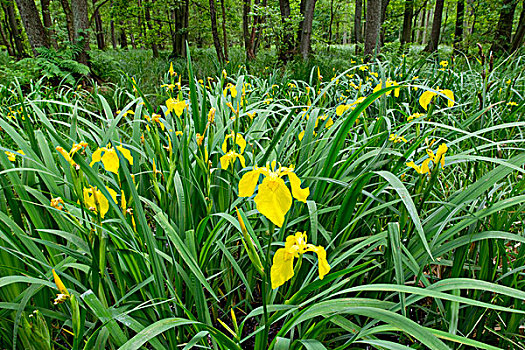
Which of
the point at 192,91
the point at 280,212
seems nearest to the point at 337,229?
the point at 280,212

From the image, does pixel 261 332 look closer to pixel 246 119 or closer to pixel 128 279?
pixel 128 279

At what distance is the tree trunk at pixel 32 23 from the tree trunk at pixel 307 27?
4.71 metres

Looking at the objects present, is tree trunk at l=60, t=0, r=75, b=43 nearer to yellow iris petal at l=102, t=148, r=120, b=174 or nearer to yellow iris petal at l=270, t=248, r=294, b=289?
yellow iris petal at l=102, t=148, r=120, b=174

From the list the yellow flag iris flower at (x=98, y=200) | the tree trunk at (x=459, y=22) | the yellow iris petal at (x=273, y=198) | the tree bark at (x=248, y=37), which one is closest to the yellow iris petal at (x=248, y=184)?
the yellow iris petal at (x=273, y=198)

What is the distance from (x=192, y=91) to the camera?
4.50 feet

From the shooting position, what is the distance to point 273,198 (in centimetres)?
55

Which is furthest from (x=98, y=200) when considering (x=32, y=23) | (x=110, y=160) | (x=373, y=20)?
(x=32, y=23)

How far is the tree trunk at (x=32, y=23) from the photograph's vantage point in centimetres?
514

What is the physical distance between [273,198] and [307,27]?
269 inches

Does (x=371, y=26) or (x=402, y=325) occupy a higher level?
(x=371, y=26)

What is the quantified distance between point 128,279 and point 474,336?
3.40ft

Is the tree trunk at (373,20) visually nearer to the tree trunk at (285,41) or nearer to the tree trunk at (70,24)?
the tree trunk at (285,41)

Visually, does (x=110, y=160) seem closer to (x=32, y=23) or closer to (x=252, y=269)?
(x=252, y=269)

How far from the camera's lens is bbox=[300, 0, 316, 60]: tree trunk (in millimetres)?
Answer: 6434
